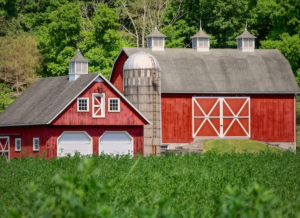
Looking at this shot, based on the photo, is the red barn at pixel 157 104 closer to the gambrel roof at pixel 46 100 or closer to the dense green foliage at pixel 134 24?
the gambrel roof at pixel 46 100

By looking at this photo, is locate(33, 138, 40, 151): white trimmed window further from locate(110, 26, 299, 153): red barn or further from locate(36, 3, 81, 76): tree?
locate(36, 3, 81, 76): tree

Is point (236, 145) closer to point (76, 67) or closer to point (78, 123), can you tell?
point (78, 123)

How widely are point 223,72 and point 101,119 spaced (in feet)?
33.8

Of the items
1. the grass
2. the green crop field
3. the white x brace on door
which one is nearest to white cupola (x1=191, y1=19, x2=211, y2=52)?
the white x brace on door

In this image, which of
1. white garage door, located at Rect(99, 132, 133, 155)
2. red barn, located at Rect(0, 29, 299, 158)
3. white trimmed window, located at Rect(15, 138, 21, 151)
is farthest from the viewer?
white trimmed window, located at Rect(15, 138, 21, 151)

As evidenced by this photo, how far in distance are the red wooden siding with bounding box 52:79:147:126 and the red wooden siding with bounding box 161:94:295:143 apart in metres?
4.58

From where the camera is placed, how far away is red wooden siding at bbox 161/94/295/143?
3984 centimetres

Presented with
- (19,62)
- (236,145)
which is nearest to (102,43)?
(19,62)

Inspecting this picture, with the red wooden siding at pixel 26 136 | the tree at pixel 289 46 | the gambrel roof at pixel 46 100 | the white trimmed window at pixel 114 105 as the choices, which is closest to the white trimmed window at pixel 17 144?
the red wooden siding at pixel 26 136

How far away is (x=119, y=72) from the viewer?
42469 mm

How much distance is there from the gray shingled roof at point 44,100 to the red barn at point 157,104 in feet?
0.24

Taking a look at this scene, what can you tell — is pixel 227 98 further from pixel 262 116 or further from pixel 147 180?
pixel 147 180

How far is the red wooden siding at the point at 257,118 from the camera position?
131 ft

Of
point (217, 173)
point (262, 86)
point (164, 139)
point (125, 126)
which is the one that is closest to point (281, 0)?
point (262, 86)
